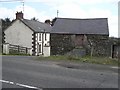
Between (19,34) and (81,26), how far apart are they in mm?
11630

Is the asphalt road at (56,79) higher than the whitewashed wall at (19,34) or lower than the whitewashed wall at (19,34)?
lower

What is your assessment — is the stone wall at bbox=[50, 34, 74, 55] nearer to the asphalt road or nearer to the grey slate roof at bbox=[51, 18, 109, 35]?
the grey slate roof at bbox=[51, 18, 109, 35]

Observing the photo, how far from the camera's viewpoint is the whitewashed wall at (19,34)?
45.4m

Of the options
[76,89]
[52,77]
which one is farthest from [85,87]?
[52,77]

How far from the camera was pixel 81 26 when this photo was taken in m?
41.1

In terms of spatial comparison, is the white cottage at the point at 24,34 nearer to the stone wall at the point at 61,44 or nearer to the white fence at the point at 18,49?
the white fence at the point at 18,49

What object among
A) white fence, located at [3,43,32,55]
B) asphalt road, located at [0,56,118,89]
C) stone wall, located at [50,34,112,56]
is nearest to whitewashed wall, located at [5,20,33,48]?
white fence, located at [3,43,32,55]

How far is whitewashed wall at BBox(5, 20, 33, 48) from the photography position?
149 feet

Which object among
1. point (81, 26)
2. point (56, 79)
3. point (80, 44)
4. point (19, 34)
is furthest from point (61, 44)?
point (56, 79)

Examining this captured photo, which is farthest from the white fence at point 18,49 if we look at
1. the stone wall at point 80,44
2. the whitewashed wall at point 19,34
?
the stone wall at point 80,44

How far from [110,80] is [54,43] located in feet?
93.2

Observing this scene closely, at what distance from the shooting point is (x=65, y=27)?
40.6 metres

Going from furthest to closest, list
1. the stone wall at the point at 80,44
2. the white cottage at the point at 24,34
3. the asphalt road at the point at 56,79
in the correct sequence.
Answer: the white cottage at the point at 24,34 → the stone wall at the point at 80,44 → the asphalt road at the point at 56,79

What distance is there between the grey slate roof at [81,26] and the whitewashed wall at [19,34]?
261 inches
